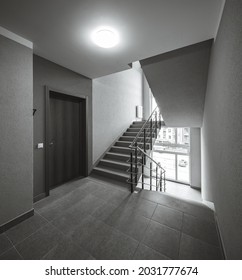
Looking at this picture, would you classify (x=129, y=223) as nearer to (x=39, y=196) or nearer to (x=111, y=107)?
(x=39, y=196)

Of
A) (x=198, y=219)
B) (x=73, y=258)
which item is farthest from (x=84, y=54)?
(x=198, y=219)

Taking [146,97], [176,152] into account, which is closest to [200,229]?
[176,152]

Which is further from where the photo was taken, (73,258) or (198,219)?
(198,219)

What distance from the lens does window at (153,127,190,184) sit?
610 centimetres

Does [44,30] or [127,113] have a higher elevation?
[44,30]

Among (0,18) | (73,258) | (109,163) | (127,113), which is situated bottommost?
(73,258)

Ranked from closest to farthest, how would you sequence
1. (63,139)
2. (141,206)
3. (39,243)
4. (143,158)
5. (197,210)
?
(39,243), (197,210), (141,206), (63,139), (143,158)

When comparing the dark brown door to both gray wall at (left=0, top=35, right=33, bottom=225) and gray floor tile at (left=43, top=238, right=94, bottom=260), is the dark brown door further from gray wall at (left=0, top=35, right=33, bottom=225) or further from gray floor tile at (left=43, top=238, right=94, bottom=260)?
gray floor tile at (left=43, top=238, right=94, bottom=260)

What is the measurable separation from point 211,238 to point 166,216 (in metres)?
0.53

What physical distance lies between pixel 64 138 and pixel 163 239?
2.53 m

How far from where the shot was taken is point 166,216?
1848 mm

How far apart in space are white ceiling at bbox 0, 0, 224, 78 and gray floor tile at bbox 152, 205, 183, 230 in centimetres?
243

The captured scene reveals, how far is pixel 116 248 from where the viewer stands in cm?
135
